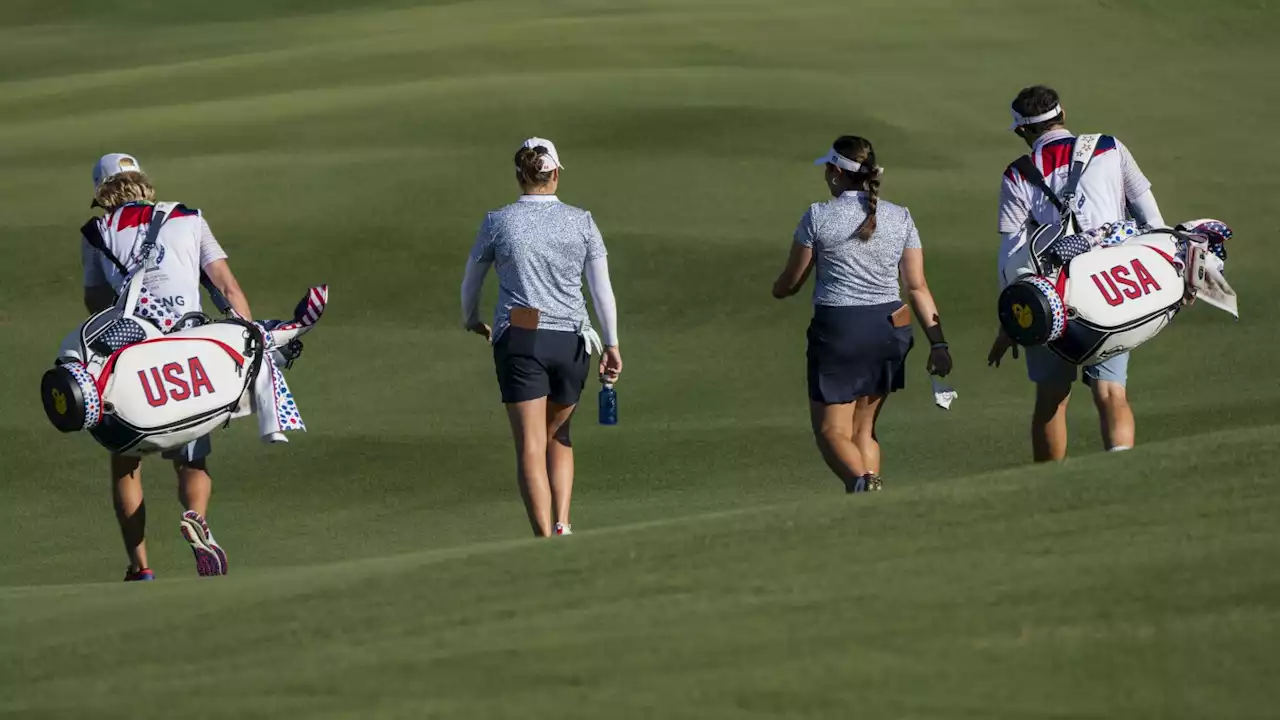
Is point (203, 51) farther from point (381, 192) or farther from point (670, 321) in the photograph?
point (670, 321)

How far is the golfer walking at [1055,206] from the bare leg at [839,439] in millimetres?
754

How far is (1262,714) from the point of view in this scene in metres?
5.24

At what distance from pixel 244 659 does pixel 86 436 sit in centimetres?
847

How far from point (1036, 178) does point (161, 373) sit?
3954 millimetres

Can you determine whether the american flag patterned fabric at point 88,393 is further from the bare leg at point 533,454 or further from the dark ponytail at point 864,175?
the dark ponytail at point 864,175

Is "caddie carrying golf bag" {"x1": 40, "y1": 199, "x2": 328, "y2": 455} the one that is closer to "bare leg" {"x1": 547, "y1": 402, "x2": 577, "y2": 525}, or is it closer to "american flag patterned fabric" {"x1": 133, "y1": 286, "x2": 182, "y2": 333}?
"american flag patterned fabric" {"x1": 133, "y1": 286, "x2": 182, "y2": 333}

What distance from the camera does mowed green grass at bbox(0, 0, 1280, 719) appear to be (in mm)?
5934

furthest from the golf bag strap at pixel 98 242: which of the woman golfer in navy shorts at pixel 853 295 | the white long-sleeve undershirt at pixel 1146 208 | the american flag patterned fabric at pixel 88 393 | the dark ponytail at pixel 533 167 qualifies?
the white long-sleeve undershirt at pixel 1146 208

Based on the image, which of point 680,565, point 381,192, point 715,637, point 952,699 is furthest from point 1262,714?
point 381,192

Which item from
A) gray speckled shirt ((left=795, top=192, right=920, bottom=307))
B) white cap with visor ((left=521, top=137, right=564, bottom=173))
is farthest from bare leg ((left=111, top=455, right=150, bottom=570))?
gray speckled shirt ((left=795, top=192, right=920, bottom=307))

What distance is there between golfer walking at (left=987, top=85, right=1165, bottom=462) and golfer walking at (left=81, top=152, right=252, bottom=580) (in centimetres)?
352

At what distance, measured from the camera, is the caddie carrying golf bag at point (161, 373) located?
8594mm

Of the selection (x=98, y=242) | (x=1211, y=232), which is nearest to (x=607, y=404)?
(x=98, y=242)

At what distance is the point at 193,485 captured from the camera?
31.0 feet
